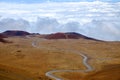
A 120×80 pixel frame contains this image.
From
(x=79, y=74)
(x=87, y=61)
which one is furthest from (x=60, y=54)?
(x=79, y=74)

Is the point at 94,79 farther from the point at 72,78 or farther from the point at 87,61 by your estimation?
the point at 87,61

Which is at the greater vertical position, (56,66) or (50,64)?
(50,64)

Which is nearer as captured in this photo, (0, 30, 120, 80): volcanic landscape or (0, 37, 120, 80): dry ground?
(0, 30, 120, 80): volcanic landscape

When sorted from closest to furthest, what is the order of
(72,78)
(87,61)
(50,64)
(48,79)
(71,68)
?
(48,79)
(72,78)
(71,68)
(50,64)
(87,61)

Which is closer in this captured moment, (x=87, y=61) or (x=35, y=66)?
(x=35, y=66)

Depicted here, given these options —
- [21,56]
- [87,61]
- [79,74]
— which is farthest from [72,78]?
[21,56]

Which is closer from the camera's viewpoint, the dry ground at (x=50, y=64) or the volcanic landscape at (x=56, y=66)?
the volcanic landscape at (x=56, y=66)

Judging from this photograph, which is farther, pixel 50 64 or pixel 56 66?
pixel 50 64

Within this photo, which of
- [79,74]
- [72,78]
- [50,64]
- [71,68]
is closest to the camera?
[72,78]

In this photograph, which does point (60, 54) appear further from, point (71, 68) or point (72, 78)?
point (72, 78)
